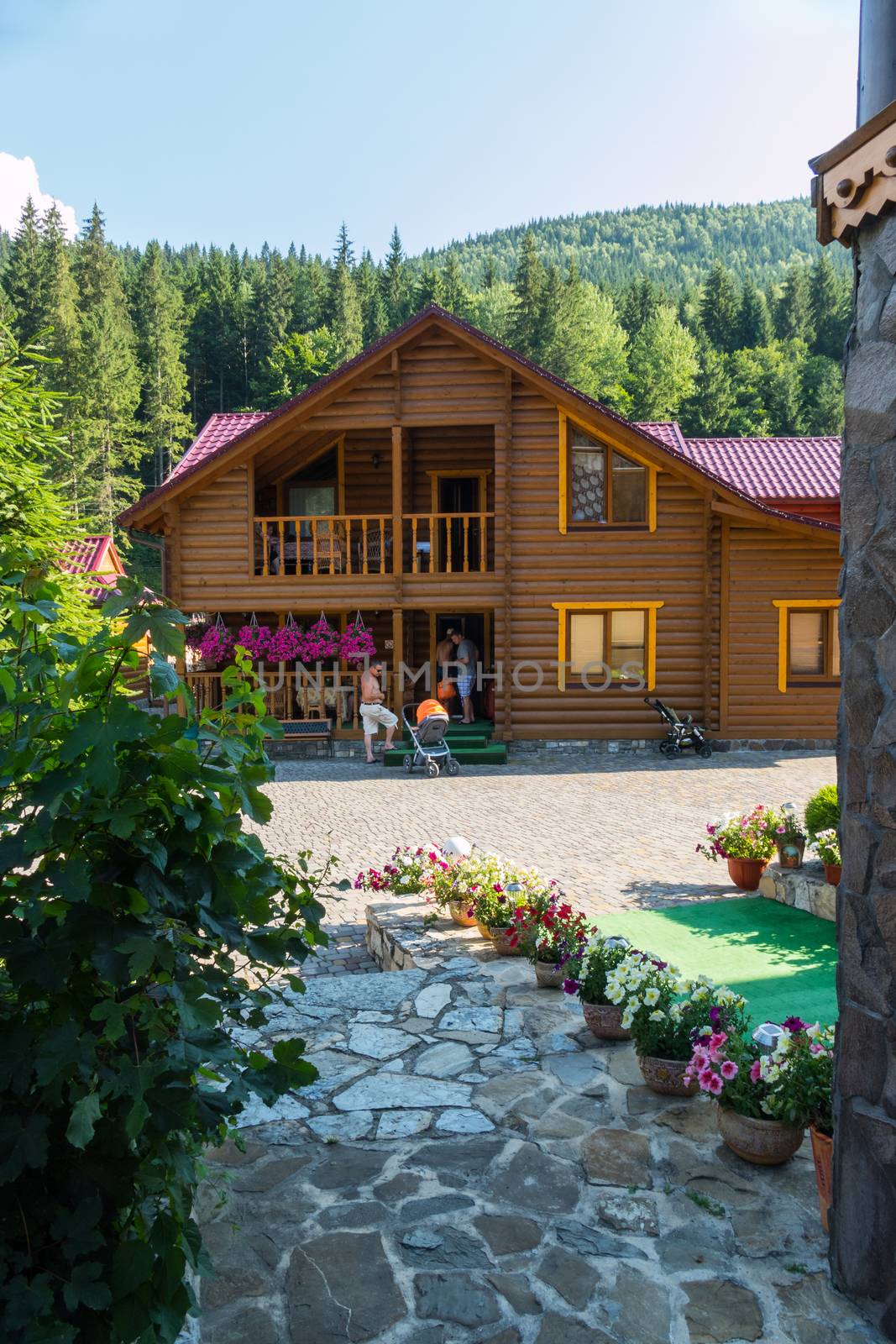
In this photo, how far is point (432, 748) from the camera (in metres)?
16.8

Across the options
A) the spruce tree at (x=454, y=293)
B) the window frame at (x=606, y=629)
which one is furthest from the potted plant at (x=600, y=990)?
the spruce tree at (x=454, y=293)

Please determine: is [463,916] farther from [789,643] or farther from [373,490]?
[373,490]

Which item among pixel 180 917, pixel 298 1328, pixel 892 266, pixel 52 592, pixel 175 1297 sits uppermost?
pixel 892 266


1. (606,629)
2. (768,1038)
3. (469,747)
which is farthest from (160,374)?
(768,1038)

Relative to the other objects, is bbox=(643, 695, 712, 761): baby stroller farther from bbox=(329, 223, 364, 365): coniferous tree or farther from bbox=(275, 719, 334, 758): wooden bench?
bbox=(329, 223, 364, 365): coniferous tree

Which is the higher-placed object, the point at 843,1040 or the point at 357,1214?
the point at 843,1040

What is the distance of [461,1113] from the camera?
4.64 m

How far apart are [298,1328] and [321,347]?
69738 millimetres

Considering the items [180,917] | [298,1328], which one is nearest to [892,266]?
[180,917]

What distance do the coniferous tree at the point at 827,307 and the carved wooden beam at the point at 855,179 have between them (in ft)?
242

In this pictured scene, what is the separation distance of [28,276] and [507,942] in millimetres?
60354

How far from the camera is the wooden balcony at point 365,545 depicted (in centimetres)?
1841

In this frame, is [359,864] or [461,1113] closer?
[461,1113]

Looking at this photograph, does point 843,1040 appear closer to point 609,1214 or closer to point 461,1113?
point 609,1214
